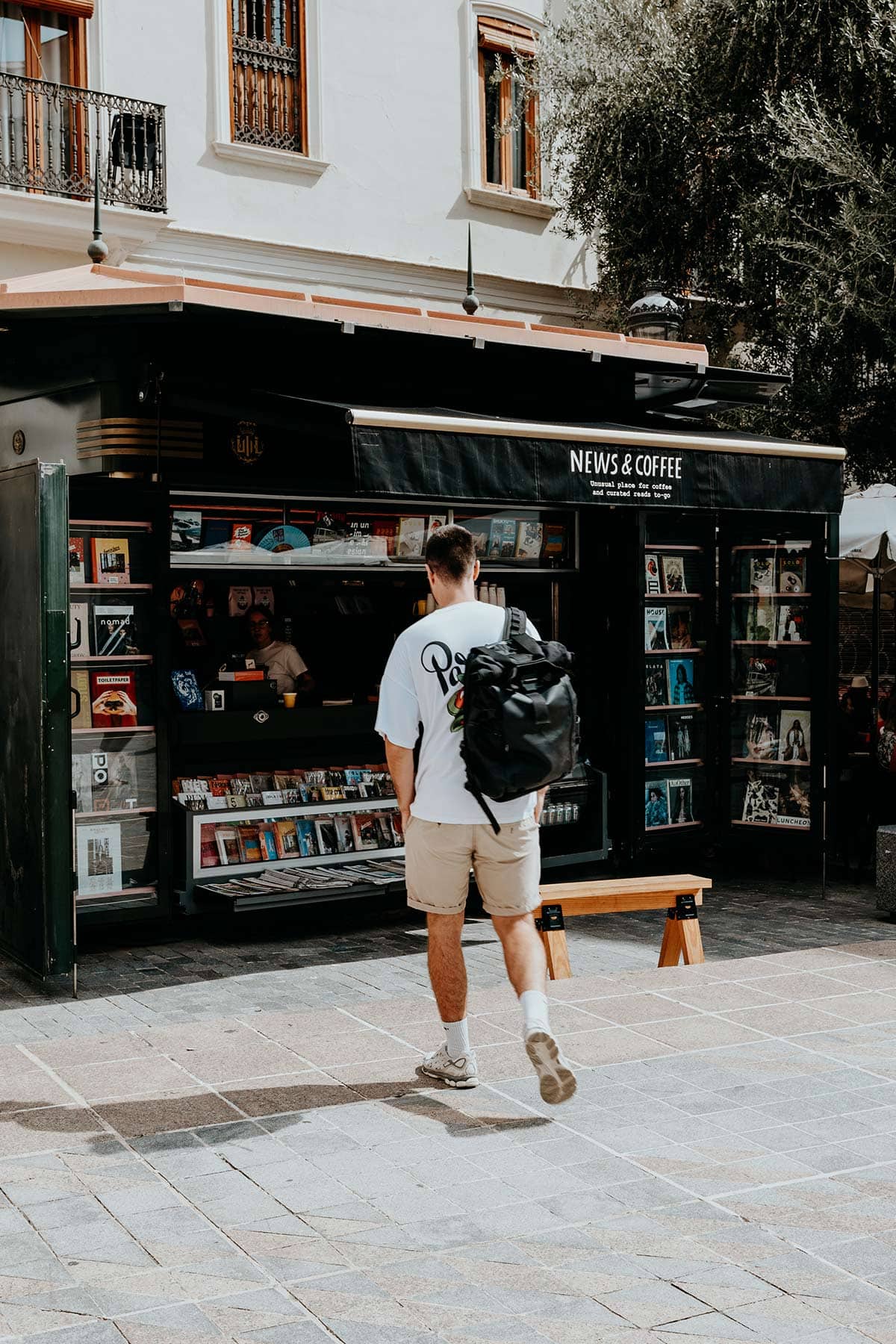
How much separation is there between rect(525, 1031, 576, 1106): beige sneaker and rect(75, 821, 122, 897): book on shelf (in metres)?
3.96

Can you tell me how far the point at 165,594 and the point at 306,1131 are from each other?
4.00 m

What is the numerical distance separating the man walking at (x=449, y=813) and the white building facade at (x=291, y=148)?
8818mm

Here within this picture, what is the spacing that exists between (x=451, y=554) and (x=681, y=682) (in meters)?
5.37

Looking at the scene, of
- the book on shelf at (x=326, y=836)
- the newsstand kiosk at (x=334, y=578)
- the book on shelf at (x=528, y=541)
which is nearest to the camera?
the newsstand kiosk at (x=334, y=578)

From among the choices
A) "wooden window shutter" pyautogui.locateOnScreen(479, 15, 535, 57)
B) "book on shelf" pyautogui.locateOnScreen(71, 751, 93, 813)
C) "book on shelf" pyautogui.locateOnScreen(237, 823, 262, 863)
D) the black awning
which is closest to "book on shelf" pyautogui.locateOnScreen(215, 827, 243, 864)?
"book on shelf" pyautogui.locateOnScreen(237, 823, 262, 863)

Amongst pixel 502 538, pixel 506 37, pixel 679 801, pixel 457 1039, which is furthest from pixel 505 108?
pixel 457 1039

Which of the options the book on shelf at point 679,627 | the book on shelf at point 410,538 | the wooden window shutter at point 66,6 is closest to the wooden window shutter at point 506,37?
the wooden window shutter at point 66,6

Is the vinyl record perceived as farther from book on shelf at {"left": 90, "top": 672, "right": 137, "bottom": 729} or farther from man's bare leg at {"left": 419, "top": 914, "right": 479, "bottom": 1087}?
man's bare leg at {"left": 419, "top": 914, "right": 479, "bottom": 1087}

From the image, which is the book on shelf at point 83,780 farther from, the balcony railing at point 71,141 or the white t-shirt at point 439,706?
the balcony railing at point 71,141

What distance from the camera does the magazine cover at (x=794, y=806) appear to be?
389 inches

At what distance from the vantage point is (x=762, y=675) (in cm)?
1020

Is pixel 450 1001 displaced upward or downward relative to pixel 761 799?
downward

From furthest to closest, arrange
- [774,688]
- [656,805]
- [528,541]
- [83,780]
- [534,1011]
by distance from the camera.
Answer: [774,688] → [656,805] → [528,541] → [83,780] → [534,1011]

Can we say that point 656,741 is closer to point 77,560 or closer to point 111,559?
point 111,559
